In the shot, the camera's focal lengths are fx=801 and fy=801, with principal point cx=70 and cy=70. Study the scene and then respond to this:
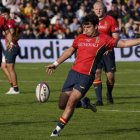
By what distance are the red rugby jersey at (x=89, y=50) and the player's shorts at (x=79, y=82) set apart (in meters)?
0.08

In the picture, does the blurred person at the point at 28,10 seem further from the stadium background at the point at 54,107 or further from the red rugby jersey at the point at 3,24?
the red rugby jersey at the point at 3,24

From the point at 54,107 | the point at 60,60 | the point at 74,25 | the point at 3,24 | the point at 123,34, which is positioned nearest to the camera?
the point at 60,60

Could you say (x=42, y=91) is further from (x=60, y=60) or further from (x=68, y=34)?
(x=68, y=34)

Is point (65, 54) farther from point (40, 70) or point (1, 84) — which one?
point (40, 70)

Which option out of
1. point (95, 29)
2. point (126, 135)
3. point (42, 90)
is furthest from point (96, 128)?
point (42, 90)

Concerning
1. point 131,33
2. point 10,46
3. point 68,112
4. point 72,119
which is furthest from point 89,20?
point 131,33

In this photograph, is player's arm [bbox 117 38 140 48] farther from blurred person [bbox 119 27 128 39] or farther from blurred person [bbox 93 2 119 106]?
blurred person [bbox 119 27 128 39]

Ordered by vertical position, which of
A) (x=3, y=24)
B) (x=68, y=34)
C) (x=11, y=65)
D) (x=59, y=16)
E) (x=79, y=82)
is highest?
(x=79, y=82)

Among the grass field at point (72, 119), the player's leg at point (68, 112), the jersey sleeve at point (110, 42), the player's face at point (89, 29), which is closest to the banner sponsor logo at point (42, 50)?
the grass field at point (72, 119)

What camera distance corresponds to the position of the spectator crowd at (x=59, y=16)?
3903 centimetres

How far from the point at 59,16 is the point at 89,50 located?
27.1 meters

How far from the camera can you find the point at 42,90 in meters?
17.1

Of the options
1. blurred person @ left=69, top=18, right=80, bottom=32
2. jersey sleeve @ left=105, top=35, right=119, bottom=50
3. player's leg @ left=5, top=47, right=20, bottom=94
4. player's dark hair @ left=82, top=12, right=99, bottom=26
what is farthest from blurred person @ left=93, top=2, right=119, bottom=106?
blurred person @ left=69, top=18, right=80, bottom=32

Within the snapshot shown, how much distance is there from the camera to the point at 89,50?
1356 cm
